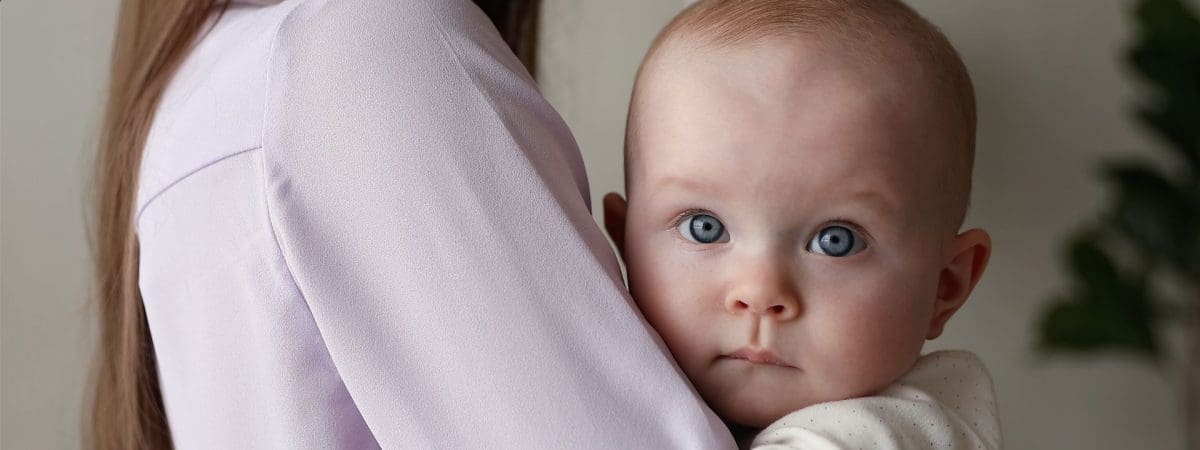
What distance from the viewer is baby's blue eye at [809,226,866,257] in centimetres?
98

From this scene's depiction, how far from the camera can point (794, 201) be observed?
969 mm

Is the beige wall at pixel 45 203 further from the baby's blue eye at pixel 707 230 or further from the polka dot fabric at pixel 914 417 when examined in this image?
the polka dot fabric at pixel 914 417

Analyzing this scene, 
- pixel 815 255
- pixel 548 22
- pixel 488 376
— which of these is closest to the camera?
pixel 488 376

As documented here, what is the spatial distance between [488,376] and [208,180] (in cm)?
27

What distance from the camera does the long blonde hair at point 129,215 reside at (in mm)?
1126

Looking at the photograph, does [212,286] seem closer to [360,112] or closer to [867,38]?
[360,112]

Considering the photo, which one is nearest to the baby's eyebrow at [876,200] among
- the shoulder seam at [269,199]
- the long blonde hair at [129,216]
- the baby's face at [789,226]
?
the baby's face at [789,226]

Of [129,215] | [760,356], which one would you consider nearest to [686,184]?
[760,356]

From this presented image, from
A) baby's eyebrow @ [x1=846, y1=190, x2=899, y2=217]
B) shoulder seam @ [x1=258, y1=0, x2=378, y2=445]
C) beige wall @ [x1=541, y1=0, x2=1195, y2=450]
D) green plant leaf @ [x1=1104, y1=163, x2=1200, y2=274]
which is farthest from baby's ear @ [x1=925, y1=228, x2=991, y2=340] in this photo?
green plant leaf @ [x1=1104, y1=163, x2=1200, y2=274]

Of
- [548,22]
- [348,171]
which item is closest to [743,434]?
[348,171]

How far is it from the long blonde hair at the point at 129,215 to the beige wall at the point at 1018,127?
2.98 ft

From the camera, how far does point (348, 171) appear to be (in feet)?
2.86

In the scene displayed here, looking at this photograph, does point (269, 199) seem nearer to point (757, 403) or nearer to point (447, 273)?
point (447, 273)

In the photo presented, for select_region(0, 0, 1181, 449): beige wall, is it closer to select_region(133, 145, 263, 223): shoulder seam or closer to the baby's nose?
select_region(133, 145, 263, 223): shoulder seam
